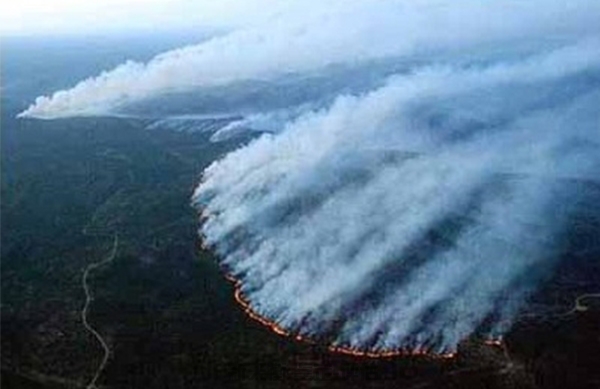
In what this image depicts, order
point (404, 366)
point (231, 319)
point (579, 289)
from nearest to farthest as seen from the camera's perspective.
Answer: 1. point (404, 366)
2. point (231, 319)
3. point (579, 289)

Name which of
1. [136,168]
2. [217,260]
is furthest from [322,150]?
[217,260]

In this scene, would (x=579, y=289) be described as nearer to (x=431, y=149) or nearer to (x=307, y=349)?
(x=307, y=349)

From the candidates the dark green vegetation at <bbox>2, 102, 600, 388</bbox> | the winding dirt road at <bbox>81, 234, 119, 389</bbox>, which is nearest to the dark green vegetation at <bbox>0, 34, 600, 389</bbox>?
the dark green vegetation at <bbox>2, 102, 600, 388</bbox>

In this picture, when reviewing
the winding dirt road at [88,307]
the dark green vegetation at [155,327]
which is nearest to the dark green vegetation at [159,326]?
the dark green vegetation at [155,327]

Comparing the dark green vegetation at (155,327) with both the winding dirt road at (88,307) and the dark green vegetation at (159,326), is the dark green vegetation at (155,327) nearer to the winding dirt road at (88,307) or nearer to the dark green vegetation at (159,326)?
the dark green vegetation at (159,326)

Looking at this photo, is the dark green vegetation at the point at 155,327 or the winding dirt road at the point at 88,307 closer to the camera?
the dark green vegetation at the point at 155,327

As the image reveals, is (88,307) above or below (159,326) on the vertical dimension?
above

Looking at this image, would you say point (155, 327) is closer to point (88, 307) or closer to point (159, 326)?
point (159, 326)

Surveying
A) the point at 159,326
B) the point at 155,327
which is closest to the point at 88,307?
the point at 155,327

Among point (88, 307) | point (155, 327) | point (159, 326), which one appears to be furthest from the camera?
point (88, 307)

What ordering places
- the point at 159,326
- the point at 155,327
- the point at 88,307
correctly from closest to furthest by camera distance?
the point at 155,327, the point at 159,326, the point at 88,307

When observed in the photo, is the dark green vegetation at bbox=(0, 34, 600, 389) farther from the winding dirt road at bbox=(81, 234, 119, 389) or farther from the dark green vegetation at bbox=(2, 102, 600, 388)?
the winding dirt road at bbox=(81, 234, 119, 389)
